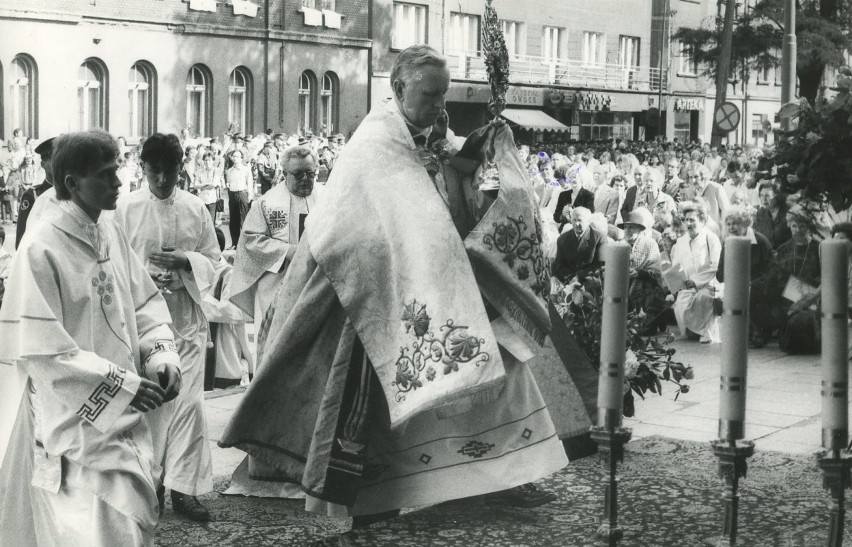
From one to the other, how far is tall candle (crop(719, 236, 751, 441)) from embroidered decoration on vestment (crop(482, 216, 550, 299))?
207 cm

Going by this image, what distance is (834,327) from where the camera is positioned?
289cm

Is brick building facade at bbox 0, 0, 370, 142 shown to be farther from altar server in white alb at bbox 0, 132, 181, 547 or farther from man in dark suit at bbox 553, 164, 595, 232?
altar server in white alb at bbox 0, 132, 181, 547

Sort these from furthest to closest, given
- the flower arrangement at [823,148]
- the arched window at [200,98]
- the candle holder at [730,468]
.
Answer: the arched window at [200,98] → the flower arrangement at [823,148] → the candle holder at [730,468]

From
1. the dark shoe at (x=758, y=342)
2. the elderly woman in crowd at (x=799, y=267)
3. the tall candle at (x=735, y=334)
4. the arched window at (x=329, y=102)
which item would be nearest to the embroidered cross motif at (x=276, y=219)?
the elderly woman in crowd at (x=799, y=267)

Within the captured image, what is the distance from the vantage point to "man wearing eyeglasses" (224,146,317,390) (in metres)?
6.98

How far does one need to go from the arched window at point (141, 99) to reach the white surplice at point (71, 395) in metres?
27.8

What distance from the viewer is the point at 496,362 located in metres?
4.60

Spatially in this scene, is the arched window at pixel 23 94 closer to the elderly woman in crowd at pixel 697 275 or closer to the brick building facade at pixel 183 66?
the brick building facade at pixel 183 66

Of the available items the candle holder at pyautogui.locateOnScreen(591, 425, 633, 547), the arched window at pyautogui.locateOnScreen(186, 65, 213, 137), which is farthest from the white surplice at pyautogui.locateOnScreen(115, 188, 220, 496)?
the arched window at pyautogui.locateOnScreen(186, 65, 213, 137)

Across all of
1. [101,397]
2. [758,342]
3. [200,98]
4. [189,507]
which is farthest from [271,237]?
[200,98]

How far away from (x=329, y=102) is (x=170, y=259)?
103 feet

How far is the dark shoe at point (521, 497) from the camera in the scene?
205 inches

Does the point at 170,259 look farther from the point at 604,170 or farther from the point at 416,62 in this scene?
the point at 604,170

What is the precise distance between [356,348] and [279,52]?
100ft
